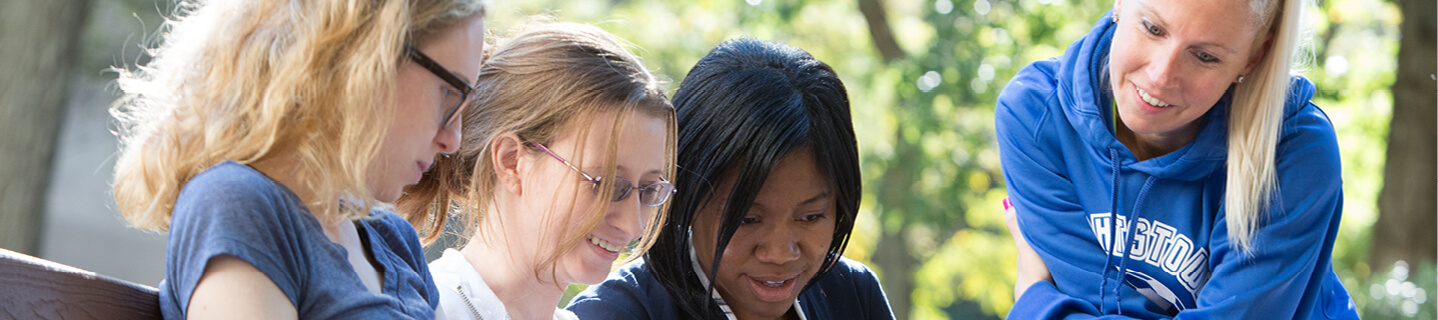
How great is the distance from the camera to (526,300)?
66.9 inches

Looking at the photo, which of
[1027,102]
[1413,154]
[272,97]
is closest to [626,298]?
[1027,102]

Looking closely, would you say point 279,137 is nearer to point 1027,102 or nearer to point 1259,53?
point 1027,102

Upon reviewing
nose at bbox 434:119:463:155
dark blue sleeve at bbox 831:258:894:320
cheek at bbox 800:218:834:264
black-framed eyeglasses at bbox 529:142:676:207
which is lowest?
dark blue sleeve at bbox 831:258:894:320

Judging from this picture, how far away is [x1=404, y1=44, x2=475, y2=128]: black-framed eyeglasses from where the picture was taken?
3.97 ft

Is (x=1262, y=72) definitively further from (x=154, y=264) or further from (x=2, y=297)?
(x=154, y=264)

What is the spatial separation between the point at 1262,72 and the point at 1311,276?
1.39 ft

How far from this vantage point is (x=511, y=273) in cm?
168

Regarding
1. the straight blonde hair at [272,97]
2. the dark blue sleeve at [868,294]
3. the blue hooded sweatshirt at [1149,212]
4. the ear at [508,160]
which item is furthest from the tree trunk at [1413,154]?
the straight blonde hair at [272,97]

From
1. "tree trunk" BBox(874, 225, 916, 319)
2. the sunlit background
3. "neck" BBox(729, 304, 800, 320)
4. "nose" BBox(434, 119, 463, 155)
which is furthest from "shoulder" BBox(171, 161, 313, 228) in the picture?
"tree trunk" BBox(874, 225, 916, 319)

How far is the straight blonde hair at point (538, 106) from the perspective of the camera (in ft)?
5.32

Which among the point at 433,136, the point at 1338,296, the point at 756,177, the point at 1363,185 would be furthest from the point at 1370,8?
the point at 433,136

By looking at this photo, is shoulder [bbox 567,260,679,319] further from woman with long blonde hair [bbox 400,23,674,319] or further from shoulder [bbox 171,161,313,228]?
shoulder [bbox 171,161,313,228]

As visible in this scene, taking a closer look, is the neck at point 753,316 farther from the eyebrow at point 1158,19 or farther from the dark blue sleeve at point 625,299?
the eyebrow at point 1158,19

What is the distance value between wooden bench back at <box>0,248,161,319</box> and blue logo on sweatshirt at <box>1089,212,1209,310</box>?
4.98 ft
